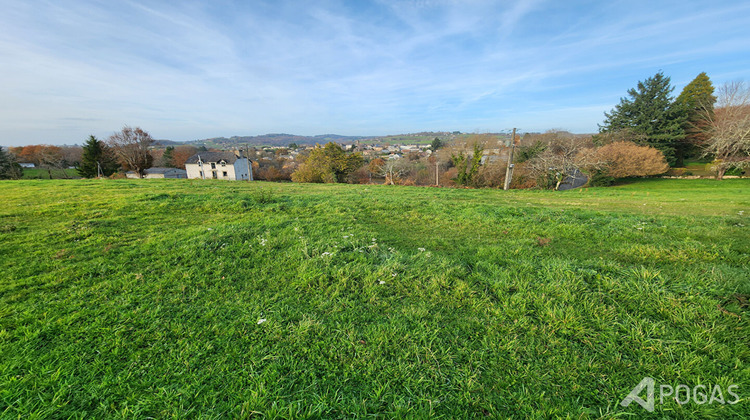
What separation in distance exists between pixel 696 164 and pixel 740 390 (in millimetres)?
49111

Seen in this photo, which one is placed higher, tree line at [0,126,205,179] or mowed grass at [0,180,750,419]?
tree line at [0,126,205,179]

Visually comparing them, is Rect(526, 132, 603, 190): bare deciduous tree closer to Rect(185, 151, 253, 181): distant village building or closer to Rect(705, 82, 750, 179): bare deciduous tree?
Rect(705, 82, 750, 179): bare deciduous tree

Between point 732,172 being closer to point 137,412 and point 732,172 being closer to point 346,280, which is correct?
point 346,280

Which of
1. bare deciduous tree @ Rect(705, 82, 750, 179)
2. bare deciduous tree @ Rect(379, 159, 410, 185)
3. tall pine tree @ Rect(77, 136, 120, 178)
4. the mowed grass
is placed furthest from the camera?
tall pine tree @ Rect(77, 136, 120, 178)

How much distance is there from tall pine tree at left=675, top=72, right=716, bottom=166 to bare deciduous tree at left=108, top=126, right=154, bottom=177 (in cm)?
6935

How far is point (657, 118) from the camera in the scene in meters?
29.8

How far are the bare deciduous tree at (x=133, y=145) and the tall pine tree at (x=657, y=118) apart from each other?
6477 cm

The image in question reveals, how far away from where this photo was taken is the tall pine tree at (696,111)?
29.3 m

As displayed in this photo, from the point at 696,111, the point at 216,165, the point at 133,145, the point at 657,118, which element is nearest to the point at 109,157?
the point at 133,145

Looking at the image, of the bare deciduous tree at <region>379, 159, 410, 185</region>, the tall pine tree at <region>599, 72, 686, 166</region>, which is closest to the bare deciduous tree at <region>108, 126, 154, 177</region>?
the bare deciduous tree at <region>379, 159, 410, 185</region>

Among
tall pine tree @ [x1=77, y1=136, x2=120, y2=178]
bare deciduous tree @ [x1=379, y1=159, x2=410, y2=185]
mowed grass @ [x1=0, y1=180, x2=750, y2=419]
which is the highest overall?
tall pine tree @ [x1=77, y1=136, x2=120, y2=178]

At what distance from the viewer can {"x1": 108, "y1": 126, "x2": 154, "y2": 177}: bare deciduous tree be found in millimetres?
38250

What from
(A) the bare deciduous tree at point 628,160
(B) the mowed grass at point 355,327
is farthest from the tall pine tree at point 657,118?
(B) the mowed grass at point 355,327

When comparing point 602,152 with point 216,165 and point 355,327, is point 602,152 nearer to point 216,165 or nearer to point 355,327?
point 355,327
